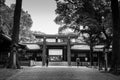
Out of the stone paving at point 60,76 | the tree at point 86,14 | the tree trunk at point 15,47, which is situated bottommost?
the stone paving at point 60,76

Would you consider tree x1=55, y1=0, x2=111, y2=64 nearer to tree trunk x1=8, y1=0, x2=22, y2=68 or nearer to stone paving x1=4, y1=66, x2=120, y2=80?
tree trunk x1=8, y1=0, x2=22, y2=68

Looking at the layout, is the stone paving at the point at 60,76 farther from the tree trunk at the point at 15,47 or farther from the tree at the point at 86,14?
the tree at the point at 86,14

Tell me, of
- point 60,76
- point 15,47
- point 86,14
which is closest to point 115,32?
point 86,14

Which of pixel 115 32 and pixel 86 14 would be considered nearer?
pixel 115 32

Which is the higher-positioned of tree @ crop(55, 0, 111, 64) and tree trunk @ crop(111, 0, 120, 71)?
tree @ crop(55, 0, 111, 64)

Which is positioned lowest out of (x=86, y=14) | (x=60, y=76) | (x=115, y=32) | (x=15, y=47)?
(x=60, y=76)

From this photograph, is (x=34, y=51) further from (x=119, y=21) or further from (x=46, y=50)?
(x=119, y=21)

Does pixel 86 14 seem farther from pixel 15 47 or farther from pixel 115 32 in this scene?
pixel 15 47

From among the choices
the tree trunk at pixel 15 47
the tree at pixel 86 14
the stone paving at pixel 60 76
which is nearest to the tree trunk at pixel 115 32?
the stone paving at pixel 60 76

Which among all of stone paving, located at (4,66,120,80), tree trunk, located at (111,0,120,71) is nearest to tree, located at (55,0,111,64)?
tree trunk, located at (111,0,120,71)

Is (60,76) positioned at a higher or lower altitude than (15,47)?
lower

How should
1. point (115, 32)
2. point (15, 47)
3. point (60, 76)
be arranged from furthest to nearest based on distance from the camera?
point (15, 47)
point (115, 32)
point (60, 76)

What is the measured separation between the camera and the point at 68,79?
13.3 metres

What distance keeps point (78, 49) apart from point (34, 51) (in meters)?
9.97
